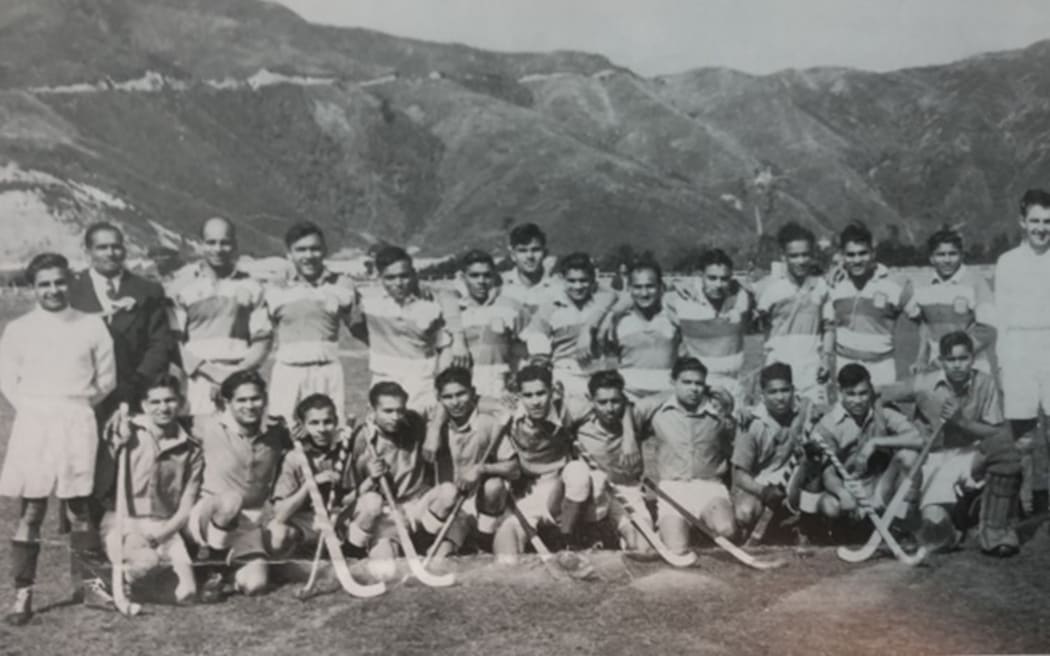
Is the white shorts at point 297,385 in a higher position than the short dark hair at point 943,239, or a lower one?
lower

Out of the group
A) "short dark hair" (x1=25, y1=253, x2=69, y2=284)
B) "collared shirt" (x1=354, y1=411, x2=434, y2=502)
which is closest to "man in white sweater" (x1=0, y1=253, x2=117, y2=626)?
"short dark hair" (x1=25, y1=253, x2=69, y2=284)

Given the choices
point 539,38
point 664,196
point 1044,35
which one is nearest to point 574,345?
point 664,196

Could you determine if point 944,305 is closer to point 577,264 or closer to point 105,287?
point 577,264

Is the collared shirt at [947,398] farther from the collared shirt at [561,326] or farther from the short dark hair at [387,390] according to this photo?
the short dark hair at [387,390]

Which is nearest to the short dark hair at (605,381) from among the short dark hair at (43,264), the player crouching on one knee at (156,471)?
the player crouching on one knee at (156,471)

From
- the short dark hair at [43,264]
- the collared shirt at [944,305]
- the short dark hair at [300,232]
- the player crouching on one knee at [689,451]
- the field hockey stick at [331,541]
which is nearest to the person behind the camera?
the short dark hair at [43,264]
